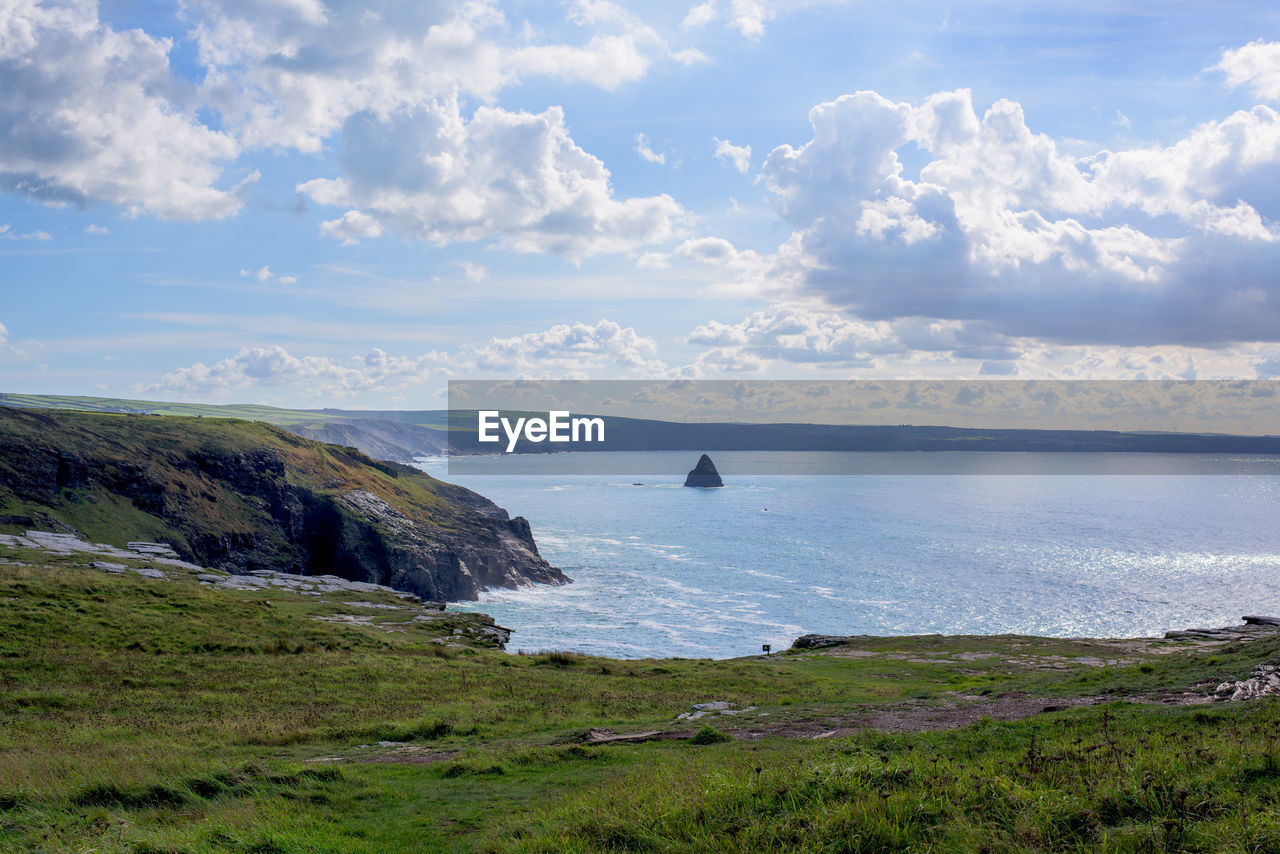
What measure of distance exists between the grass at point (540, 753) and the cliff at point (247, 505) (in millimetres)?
31725

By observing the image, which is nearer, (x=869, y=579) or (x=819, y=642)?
(x=819, y=642)

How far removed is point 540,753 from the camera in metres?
16.3

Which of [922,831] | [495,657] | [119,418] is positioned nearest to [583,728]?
[922,831]

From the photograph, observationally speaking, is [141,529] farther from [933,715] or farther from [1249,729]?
[1249,729]

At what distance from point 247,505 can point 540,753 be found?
75776 millimetres

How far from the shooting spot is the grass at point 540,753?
A: 8211 mm

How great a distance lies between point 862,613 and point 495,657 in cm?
5853

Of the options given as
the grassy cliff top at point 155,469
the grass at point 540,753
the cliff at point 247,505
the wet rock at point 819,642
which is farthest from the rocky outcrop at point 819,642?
the grassy cliff top at point 155,469

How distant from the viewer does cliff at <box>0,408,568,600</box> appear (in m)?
63.6

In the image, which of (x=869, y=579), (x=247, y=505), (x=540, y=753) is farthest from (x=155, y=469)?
(x=869, y=579)

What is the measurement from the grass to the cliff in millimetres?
31725

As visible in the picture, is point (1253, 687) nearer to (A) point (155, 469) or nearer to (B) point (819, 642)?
(B) point (819, 642)

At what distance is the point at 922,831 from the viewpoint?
7.91m

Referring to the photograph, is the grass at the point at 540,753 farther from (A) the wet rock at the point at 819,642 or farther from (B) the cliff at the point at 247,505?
(B) the cliff at the point at 247,505
